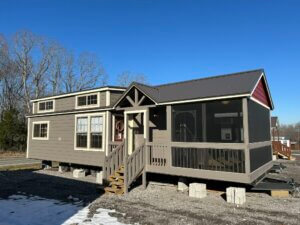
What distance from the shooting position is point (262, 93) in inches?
453

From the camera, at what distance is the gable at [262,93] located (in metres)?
10.1

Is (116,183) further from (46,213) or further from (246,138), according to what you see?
(246,138)

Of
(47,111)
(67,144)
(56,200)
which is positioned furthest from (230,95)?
(47,111)

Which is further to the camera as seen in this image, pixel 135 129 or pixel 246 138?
pixel 135 129

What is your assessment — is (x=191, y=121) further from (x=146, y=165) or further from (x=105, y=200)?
(x=105, y=200)

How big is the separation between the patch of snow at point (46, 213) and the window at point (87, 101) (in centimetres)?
613

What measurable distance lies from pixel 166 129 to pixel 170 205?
4346mm

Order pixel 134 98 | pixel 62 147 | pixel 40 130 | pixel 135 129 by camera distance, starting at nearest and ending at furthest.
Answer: pixel 134 98, pixel 135 129, pixel 62 147, pixel 40 130

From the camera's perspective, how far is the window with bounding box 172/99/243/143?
41.4 ft

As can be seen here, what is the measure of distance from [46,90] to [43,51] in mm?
5727

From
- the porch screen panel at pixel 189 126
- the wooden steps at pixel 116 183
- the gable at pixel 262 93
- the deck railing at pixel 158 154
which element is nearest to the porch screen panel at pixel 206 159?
the deck railing at pixel 158 154

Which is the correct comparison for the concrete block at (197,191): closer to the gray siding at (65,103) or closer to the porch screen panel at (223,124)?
the porch screen panel at (223,124)

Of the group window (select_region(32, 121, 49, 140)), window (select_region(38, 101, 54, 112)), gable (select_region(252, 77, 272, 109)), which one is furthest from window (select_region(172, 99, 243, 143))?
window (select_region(32, 121, 49, 140))

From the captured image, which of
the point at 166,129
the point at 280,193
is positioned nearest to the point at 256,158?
the point at 280,193
